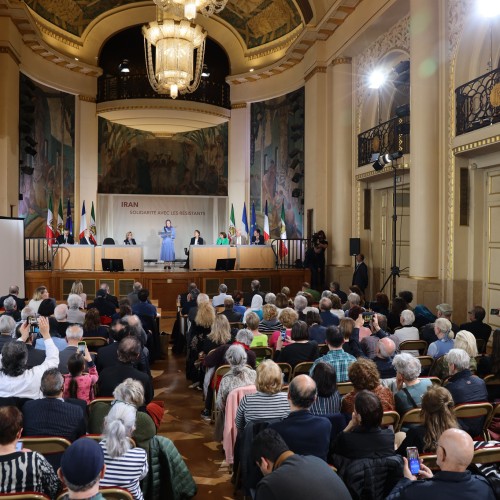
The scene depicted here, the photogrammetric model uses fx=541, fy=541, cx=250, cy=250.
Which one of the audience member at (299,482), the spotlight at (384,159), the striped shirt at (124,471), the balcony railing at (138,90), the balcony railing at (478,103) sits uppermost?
the balcony railing at (138,90)

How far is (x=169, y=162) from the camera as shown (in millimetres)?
22641

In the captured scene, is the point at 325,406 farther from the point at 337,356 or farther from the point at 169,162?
the point at 169,162

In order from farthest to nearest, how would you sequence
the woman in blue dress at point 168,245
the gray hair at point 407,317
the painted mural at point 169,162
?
the painted mural at point 169,162
the woman in blue dress at point 168,245
the gray hair at point 407,317

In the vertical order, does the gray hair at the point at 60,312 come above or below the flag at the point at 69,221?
below

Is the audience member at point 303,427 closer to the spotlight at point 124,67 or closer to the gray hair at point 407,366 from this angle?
the gray hair at point 407,366

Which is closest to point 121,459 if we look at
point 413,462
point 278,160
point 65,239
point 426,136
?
point 413,462

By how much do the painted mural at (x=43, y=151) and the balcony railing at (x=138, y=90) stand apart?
1.31 meters

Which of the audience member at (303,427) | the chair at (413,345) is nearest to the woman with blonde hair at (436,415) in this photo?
the audience member at (303,427)

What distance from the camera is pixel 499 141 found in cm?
902

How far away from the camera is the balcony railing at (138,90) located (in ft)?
65.8

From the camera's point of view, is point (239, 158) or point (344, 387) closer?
point (344, 387)

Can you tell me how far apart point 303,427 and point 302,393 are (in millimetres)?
212

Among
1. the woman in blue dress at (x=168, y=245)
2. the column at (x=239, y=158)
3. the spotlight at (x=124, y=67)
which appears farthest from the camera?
the column at (x=239, y=158)

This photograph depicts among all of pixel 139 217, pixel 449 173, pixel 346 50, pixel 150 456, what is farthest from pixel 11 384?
pixel 139 217
